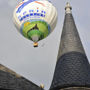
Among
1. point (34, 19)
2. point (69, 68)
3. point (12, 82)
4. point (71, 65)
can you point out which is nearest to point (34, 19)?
point (34, 19)

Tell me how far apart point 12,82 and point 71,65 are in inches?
360

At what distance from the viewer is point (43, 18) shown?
825 inches

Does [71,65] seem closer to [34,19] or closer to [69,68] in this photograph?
[69,68]

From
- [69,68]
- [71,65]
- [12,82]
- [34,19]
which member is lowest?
[69,68]

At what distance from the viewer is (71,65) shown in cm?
2842

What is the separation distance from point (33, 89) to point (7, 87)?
2.19 m

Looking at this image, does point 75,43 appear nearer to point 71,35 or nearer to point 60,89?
point 71,35

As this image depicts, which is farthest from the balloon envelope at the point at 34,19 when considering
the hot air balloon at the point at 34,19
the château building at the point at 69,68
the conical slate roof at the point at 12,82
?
the château building at the point at 69,68

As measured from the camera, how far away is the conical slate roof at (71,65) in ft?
88.3

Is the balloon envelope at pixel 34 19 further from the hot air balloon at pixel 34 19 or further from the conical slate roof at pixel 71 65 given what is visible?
the conical slate roof at pixel 71 65

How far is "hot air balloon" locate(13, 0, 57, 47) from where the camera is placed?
20812 millimetres

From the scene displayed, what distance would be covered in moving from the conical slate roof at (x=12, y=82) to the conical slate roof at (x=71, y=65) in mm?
5675

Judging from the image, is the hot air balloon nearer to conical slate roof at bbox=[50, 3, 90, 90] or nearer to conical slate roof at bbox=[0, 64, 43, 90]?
conical slate roof at bbox=[0, 64, 43, 90]

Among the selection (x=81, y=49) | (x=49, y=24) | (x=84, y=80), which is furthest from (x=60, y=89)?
(x=49, y=24)
